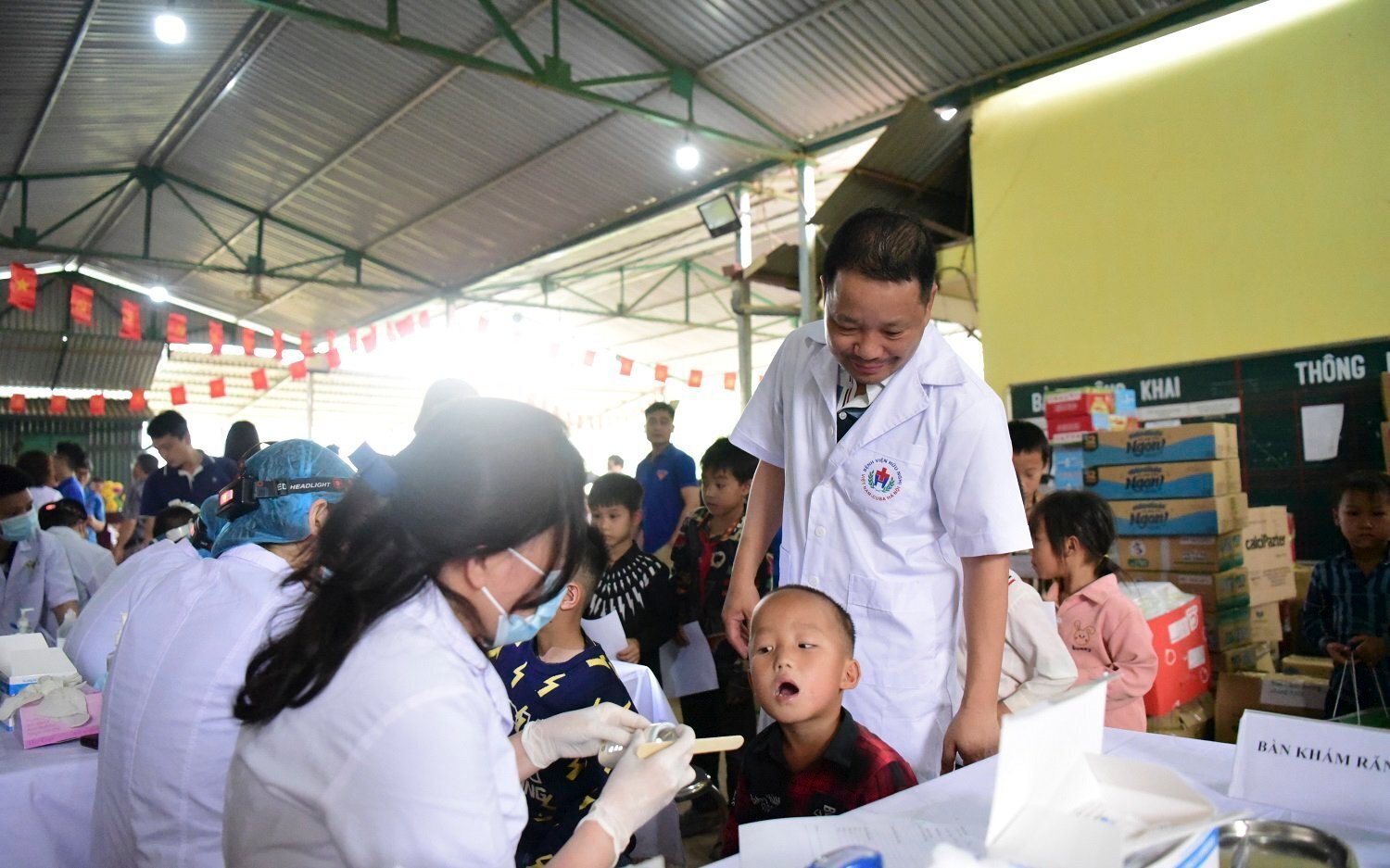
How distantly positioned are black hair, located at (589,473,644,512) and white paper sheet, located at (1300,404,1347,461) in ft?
11.4

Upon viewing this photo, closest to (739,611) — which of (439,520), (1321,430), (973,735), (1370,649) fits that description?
(973,735)

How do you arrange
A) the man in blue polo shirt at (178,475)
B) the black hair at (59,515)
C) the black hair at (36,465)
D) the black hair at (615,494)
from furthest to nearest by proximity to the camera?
the black hair at (36,465), the man in blue polo shirt at (178,475), the black hair at (59,515), the black hair at (615,494)

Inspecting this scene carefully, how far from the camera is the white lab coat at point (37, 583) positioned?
4.09 m

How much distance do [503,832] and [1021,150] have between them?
18.9 ft

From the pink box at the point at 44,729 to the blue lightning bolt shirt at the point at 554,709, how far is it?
0.97m

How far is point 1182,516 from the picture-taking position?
3.82 metres

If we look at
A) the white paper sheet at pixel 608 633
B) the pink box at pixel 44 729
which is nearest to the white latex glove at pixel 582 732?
the pink box at pixel 44 729

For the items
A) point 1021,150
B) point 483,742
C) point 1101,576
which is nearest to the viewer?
point 483,742

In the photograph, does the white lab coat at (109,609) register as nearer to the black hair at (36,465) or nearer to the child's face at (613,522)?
the child's face at (613,522)

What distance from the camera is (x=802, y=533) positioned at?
1882 millimetres

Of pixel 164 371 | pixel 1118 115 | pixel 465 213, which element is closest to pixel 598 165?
pixel 465 213

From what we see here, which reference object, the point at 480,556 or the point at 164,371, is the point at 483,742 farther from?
the point at 164,371

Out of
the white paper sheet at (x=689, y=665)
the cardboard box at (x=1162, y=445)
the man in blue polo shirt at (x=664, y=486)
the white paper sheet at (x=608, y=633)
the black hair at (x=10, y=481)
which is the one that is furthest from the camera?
the man in blue polo shirt at (x=664, y=486)

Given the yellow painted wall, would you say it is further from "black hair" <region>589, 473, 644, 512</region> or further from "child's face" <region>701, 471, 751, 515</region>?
Result: "black hair" <region>589, 473, 644, 512</region>
